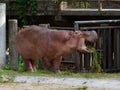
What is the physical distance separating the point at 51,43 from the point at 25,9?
324 inches

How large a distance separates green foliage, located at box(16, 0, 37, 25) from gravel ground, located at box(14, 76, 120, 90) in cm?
880

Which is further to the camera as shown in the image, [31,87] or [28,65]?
[28,65]

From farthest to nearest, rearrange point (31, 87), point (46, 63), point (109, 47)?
1. point (109, 47)
2. point (46, 63)
3. point (31, 87)

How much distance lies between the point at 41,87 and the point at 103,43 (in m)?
4.38

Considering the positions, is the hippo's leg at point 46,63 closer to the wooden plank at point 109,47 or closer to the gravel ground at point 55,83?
the gravel ground at point 55,83

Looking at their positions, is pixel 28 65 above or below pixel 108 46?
below

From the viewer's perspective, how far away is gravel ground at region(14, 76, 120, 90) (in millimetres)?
10812

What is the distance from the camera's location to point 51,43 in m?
13.0

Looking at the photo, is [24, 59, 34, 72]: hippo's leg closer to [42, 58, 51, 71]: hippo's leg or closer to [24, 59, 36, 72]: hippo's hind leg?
[24, 59, 36, 72]: hippo's hind leg

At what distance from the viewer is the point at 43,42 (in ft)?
42.9

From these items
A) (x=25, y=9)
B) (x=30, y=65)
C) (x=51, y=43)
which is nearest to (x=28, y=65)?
(x=30, y=65)

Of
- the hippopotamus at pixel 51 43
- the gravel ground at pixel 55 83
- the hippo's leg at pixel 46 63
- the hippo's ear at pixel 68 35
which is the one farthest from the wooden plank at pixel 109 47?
the gravel ground at pixel 55 83

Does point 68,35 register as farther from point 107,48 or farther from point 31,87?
point 31,87

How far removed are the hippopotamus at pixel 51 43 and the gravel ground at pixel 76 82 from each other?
114 cm
